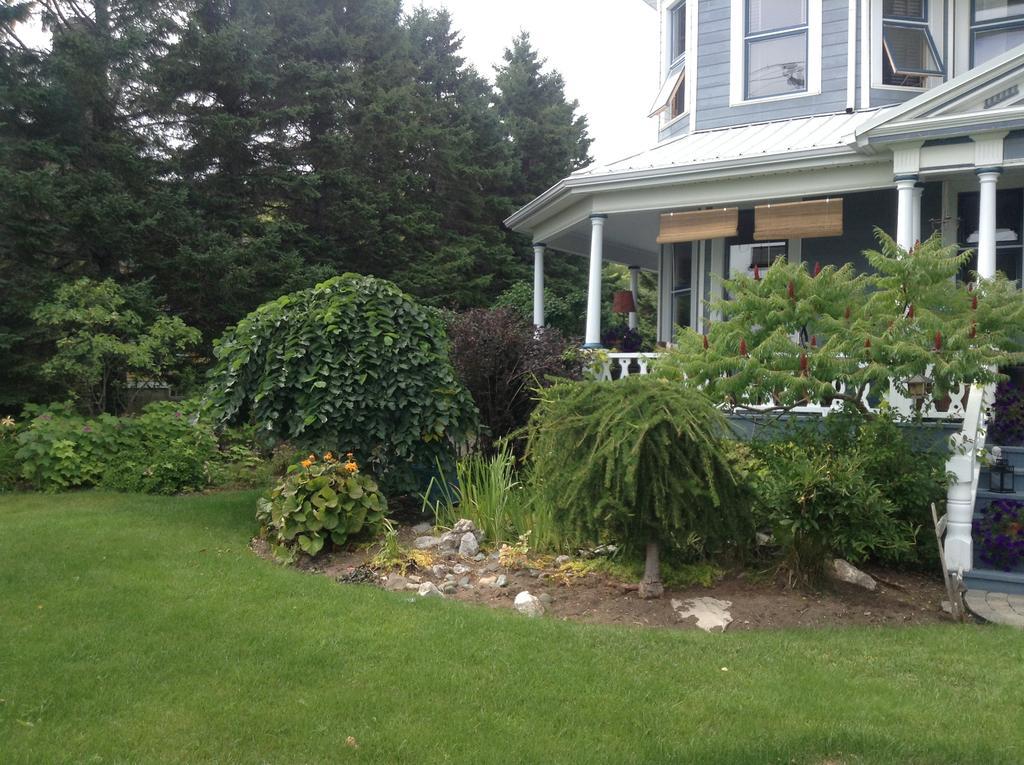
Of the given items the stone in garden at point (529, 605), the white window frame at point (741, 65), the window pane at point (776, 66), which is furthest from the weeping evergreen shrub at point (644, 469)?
the window pane at point (776, 66)

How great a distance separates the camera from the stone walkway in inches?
205

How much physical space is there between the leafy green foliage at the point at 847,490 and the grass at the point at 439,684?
0.75m

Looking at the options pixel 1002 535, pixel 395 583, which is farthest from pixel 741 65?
pixel 395 583

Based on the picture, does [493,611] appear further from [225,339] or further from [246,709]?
[225,339]

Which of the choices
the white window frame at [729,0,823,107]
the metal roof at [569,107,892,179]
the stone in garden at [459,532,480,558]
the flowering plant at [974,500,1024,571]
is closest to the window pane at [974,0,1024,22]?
the metal roof at [569,107,892,179]

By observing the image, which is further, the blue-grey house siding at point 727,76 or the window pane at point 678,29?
the window pane at point 678,29

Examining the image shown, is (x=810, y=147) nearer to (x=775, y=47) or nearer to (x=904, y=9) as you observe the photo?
(x=775, y=47)

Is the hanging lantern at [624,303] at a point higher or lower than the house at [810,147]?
lower

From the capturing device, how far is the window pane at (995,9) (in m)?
10.7

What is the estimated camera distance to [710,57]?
11.9 meters

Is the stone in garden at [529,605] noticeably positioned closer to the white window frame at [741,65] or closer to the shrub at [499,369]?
the shrub at [499,369]

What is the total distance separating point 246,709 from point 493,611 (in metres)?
1.86

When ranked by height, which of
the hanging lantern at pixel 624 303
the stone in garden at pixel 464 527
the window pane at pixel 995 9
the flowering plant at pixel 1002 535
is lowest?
the stone in garden at pixel 464 527

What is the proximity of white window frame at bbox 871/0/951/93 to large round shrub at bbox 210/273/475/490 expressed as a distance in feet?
23.7
